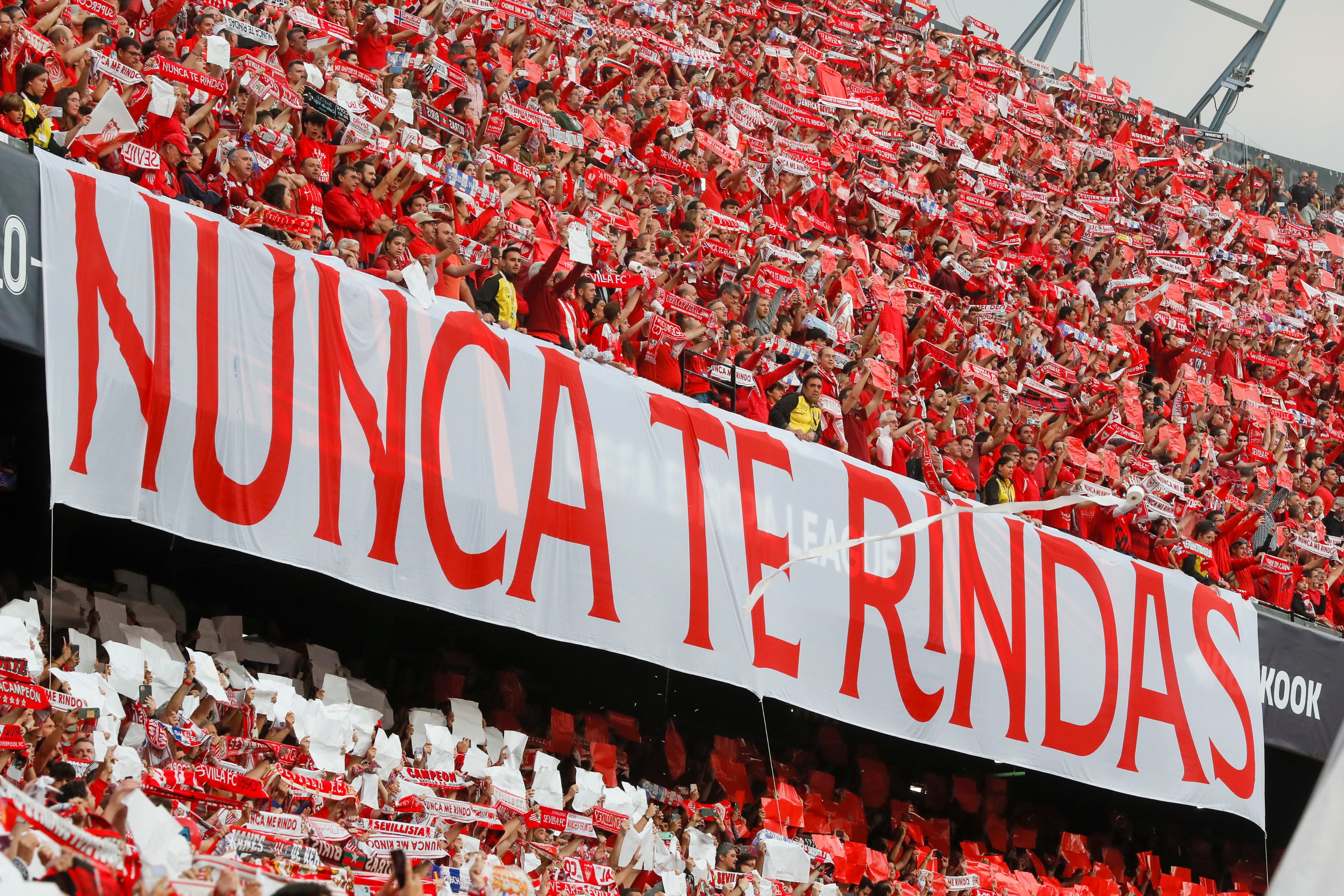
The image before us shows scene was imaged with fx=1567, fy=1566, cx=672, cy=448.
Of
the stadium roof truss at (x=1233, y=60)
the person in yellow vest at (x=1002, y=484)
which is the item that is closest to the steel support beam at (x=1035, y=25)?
the stadium roof truss at (x=1233, y=60)

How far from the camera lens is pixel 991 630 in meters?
10.8

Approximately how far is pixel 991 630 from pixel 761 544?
6.64 ft

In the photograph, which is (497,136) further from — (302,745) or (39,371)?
(302,745)

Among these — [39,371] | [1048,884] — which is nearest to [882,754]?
[1048,884]

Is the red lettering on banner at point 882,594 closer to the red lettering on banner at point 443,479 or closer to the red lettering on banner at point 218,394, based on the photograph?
the red lettering on banner at point 443,479

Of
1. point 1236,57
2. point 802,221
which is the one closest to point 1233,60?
point 1236,57

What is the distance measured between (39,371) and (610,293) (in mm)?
4476

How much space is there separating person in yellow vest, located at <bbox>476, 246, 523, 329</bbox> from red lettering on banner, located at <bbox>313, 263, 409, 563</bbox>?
3.86ft

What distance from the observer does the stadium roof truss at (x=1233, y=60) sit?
28.6m

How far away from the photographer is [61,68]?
344 inches

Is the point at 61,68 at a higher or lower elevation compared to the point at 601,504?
higher

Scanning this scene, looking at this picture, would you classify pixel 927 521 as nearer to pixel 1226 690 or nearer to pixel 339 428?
pixel 1226 690

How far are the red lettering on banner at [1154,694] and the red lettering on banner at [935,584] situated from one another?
172 centimetres

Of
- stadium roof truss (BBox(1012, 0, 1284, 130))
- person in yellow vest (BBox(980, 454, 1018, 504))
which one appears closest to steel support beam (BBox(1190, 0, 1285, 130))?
stadium roof truss (BBox(1012, 0, 1284, 130))
